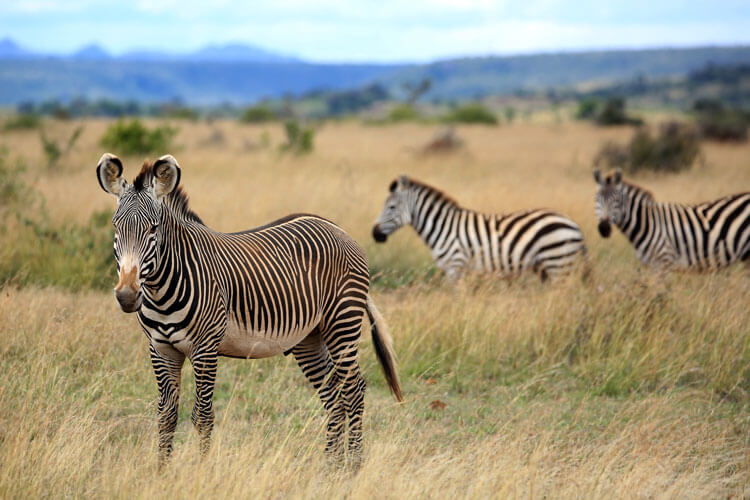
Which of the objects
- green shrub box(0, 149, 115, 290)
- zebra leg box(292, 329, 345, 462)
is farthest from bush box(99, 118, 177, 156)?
zebra leg box(292, 329, 345, 462)

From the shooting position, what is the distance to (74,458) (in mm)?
3932

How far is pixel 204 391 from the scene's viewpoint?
3918 mm

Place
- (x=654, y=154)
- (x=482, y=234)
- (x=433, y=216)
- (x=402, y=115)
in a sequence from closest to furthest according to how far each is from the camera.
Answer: (x=482, y=234)
(x=433, y=216)
(x=654, y=154)
(x=402, y=115)

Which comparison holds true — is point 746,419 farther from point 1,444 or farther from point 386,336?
point 1,444

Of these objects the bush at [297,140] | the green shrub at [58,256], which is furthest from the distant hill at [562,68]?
the green shrub at [58,256]

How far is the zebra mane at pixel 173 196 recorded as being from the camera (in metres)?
3.62

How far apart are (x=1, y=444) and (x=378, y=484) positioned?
2064 mm

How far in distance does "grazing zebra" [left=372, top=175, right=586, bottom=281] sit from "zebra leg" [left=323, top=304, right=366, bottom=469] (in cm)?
380

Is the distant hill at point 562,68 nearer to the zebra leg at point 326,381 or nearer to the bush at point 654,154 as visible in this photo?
the bush at point 654,154

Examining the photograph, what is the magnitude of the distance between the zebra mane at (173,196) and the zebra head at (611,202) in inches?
233

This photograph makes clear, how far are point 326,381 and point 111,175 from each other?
1.82 metres

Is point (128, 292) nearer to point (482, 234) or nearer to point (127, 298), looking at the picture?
point (127, 298)

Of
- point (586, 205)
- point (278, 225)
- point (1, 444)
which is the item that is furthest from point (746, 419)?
point (586, 205)

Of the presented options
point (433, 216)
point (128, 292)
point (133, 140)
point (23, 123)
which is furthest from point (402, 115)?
point (128, 292)
